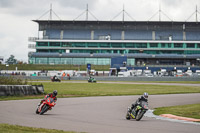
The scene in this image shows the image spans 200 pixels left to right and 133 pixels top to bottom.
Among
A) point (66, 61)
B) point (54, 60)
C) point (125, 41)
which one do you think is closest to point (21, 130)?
point (66, 61)

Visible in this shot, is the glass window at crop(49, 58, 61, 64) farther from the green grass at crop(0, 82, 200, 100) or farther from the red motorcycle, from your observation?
the red motorcycle

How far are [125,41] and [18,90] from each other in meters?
91.3

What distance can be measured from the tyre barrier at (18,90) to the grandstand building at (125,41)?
85.6 metres

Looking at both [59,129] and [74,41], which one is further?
[74,41]

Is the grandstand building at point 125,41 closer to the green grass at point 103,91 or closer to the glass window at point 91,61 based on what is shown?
the glass window at point 91,61

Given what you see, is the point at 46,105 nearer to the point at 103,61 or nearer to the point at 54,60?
the point at 103,61

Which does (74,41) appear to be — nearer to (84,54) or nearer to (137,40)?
(84,54)

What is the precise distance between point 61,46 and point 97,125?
355 ft

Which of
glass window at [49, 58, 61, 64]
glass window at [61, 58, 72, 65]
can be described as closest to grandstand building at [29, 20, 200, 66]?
glass window at [49, 58, 61, 64]

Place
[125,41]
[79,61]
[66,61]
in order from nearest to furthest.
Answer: [66,61] → [79,61] → [125,41]

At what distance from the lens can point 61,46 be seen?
121 meters

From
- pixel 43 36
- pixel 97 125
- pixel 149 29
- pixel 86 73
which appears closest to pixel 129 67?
pixel 86 73

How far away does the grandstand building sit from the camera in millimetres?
118688

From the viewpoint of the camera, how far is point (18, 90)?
2947 cm
